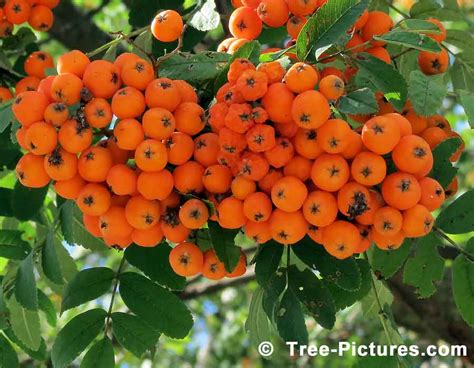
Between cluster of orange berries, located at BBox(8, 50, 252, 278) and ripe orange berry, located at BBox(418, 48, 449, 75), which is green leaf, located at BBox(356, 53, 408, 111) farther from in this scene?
cluster of orange berries, located at BBox(8, 50, 252, 278)

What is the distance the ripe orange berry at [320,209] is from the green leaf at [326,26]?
1.30 ft

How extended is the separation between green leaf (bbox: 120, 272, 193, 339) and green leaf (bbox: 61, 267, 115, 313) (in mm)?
92

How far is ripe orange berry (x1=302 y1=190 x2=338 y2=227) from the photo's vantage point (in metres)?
1.84

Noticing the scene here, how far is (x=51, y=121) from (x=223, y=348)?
16.7 ft

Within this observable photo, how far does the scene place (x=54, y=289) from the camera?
116 inches

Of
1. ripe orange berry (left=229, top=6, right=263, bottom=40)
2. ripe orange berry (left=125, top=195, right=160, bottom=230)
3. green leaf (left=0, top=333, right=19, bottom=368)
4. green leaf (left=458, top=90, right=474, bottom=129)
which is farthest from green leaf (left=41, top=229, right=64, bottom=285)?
green leaf (left=458, top=90, right=474, bottom=129)

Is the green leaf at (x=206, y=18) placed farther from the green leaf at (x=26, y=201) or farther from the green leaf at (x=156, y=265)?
A: the green leaf at (x=26, y=201)

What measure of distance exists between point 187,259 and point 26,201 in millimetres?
970

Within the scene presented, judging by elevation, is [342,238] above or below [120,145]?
below

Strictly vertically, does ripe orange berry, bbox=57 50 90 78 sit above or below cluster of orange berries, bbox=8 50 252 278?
above

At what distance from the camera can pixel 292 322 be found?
7.27 feet

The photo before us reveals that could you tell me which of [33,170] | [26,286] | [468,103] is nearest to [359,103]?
[468,103]

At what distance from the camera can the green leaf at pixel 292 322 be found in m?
2.20

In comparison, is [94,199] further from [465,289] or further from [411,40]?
[465,289]
